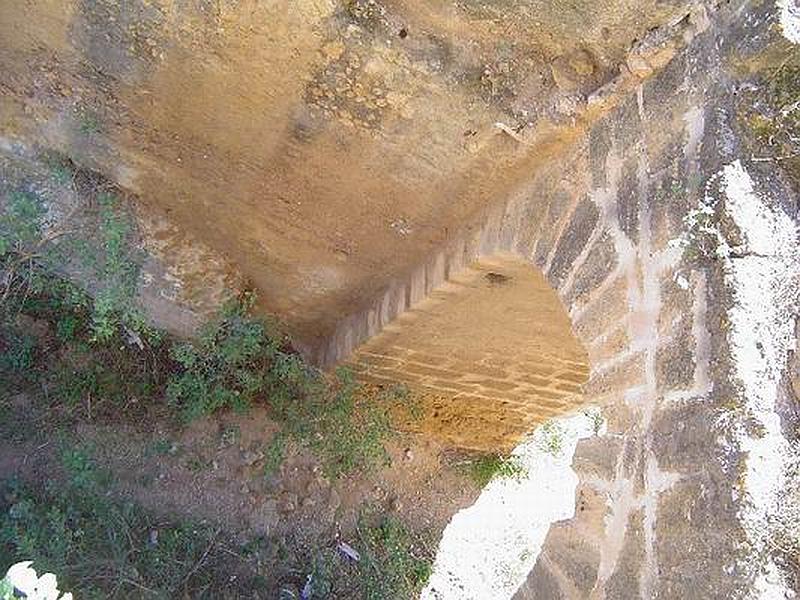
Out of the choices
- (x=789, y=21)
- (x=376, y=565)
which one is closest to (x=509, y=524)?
(x=376, y=565)

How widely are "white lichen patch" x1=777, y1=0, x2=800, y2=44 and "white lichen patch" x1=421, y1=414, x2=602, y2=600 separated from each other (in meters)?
2.85

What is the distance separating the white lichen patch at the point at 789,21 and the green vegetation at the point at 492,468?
3.50 m

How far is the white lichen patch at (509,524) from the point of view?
4.86m

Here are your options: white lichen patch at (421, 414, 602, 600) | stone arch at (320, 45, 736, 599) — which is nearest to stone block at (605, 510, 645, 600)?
stone arch at (320, 45, 736, 599)

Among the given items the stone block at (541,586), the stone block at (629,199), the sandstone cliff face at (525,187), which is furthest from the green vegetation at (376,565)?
the stone block at (629,199)

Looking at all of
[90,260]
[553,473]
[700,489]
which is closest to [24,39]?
[90,260]

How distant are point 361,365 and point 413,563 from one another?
3.78ft

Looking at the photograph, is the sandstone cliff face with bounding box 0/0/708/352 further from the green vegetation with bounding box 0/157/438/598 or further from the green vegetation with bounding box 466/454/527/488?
the green vegetation with bounding box 466/454/527/488

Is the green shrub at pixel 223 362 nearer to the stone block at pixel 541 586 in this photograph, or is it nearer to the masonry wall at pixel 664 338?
the masonry wall at pixel 664 338

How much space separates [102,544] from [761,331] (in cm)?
286

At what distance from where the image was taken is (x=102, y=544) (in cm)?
380

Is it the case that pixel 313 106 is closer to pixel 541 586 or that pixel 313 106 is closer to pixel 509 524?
pixel 541 586

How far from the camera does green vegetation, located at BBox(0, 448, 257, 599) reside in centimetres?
357

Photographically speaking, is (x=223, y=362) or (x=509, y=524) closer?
(x=223, y=362)
